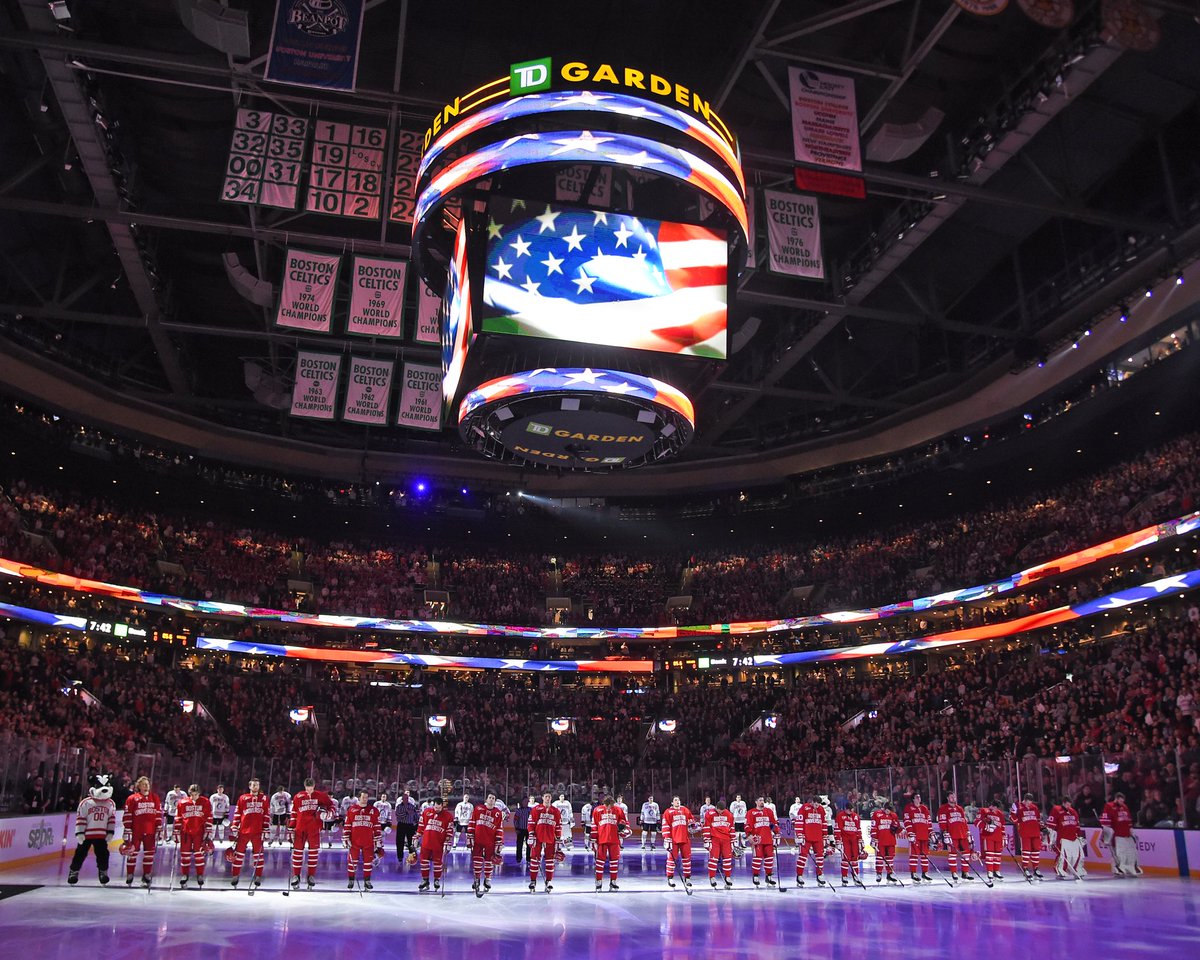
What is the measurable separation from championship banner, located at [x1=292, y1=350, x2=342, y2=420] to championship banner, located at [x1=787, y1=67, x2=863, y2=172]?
12768 mm

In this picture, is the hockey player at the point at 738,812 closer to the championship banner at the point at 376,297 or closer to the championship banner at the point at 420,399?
the championship banner at the point at 420,399

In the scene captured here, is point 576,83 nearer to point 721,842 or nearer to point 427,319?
point 427,319

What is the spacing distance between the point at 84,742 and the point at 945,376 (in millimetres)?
29453

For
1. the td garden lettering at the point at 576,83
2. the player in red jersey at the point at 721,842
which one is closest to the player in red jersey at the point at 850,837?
the player in red jersey at the point at 721,842

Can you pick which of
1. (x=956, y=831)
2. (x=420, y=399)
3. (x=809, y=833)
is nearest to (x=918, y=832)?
(x=956, y=831)

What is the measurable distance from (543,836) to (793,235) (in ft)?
40.4

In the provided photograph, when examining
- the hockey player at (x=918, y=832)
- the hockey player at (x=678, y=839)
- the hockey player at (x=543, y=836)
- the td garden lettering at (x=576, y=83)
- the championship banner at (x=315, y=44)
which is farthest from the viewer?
the hockey player at (x=918, y=832)

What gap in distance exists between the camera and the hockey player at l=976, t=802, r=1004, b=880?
740 inches

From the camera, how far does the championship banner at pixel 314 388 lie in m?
23.7

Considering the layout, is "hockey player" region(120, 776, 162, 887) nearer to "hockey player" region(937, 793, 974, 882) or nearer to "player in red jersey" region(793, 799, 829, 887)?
"player in red jersey" region(793, 799, 829, 887)

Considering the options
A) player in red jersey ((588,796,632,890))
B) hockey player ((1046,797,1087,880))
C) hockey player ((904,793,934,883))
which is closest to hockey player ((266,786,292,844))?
player in red jersey ((588,796,632,890))

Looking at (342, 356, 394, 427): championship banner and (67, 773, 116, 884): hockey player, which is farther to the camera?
(342, 356, 394, 427): championship banner

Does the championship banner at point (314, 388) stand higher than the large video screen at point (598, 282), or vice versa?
the championship banner at point (314, 388)

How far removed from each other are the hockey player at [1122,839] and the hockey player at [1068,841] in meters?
0.80
